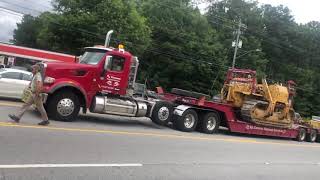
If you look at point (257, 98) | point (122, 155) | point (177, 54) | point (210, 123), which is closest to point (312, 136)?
point (257, 98)

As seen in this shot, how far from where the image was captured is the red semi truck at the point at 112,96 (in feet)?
52.7

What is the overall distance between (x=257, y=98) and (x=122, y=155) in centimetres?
1354

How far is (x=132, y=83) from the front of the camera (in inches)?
717

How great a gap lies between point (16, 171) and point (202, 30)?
198ft

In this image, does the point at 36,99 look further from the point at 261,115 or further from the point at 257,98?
the point at 261,115

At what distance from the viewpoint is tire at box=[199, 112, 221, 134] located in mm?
21203

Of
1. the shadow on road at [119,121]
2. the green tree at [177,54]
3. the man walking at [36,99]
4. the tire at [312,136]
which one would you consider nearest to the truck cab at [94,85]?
the shadow on road at [119,121]

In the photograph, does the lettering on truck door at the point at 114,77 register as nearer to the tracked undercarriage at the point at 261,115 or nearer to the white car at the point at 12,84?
the white car at the point at 12,84

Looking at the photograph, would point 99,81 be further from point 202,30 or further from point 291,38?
point 291,38

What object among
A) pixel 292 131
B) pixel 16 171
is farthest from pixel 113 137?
pixel 292 131

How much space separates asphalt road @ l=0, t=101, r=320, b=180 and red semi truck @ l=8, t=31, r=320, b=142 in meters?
0.61

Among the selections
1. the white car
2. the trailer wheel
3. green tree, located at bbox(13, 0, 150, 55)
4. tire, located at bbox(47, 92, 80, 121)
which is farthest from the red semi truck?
green tree, located at bbox(13, 0, 150, 55)

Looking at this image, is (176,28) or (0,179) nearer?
(0,179)

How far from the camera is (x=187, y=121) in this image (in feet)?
67.1
